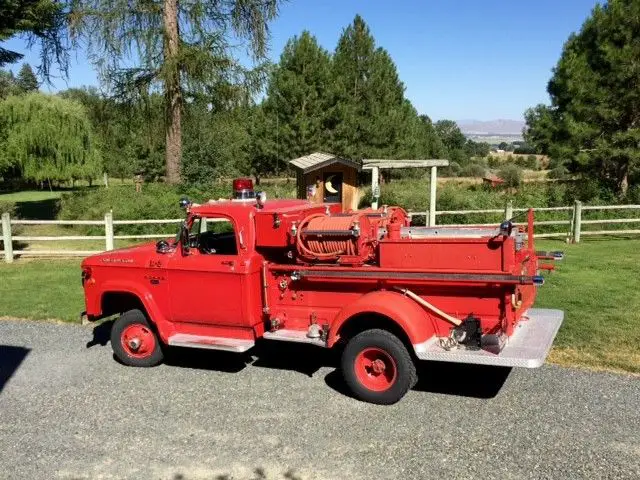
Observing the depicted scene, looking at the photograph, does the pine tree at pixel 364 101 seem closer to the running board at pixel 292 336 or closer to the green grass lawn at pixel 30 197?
the green grass lawn at pixel 30 197

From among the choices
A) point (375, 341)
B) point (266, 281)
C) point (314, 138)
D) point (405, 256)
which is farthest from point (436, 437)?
point (314, 138)

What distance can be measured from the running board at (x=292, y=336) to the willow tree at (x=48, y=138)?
98.7 ft

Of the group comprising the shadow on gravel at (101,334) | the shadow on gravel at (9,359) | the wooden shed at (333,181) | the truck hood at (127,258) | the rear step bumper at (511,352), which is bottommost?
the shadow on gravel at (9,359)

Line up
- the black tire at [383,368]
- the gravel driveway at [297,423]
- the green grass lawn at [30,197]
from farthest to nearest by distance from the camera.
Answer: the green grass lawn at [30,197] < the black tire at [383,368] < the gravel driveway at [297,423]

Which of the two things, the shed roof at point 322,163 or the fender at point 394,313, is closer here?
the fender at point 394,313

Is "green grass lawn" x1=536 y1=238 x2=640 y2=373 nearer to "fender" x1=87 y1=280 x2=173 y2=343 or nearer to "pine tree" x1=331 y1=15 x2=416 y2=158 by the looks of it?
"fender" x1=87 y1=280 x2=173 y2=343

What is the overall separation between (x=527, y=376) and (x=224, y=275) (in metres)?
3.71

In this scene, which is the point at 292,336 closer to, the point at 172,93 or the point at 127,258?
the point at 127,258

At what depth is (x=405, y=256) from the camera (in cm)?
624

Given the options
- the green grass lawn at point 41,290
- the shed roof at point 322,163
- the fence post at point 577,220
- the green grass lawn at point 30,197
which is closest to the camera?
the green grass lawn at point 41,290

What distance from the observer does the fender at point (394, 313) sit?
5969 millimetres

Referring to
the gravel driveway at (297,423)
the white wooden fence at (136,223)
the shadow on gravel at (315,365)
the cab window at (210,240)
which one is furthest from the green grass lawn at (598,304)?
the cab window at (210,240)

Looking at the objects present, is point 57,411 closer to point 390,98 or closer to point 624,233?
point 624,233

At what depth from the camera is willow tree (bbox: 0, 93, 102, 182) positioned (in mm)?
32844
